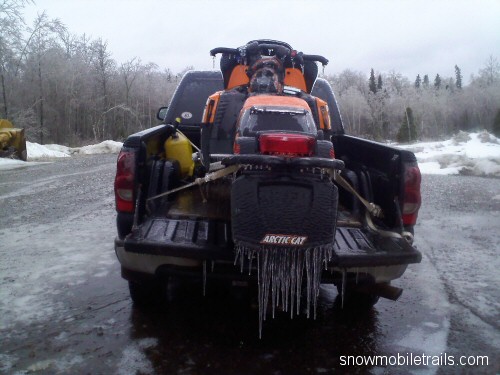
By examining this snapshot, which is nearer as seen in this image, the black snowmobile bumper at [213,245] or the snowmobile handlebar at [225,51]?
the black snowmobile bumper at [213,245]

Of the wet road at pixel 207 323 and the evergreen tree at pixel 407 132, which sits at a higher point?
the evergreen tree at pixel 407 132

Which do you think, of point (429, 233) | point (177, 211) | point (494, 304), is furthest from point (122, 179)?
point (429, 233)

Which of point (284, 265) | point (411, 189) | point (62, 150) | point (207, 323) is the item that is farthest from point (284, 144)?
point (62, 150)

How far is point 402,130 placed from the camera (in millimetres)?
49250

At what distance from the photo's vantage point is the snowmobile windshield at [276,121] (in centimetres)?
337

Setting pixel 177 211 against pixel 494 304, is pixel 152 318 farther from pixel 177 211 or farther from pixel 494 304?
pixel 494 304

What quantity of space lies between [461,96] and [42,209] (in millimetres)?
74115

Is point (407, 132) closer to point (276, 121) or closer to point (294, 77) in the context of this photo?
point (294, 77)

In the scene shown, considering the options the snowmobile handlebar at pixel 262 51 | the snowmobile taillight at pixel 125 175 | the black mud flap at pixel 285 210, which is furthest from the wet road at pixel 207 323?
the snowmobile handlebar at pixel 262 51

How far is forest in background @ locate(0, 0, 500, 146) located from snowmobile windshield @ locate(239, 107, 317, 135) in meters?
32.1

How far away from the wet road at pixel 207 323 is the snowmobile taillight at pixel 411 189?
3.34ft

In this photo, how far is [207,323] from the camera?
367 cm

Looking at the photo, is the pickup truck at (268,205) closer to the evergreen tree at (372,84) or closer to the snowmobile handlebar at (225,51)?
the snowmobile handlebar at (225,51)

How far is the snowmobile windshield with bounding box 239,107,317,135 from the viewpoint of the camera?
133 inches
